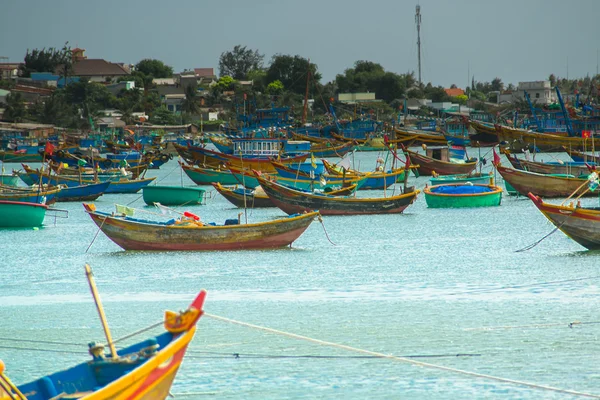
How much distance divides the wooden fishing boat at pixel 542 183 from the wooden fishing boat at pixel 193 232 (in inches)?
498

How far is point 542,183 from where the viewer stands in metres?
31.8

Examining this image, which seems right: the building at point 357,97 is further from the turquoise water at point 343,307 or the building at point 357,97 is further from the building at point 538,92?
the turquoise water at point 343,307

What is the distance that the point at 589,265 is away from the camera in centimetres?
1877

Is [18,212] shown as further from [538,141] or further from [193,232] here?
[538,141]

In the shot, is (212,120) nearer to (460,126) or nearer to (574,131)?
(460,126)

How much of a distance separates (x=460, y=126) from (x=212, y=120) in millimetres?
35264

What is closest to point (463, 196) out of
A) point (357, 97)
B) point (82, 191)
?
point (82, 191)

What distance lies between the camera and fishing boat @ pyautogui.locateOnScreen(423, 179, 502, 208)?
31.9 meters

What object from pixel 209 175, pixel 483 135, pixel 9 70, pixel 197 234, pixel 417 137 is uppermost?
pixel 9 70

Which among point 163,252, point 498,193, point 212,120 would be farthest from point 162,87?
point 163,252

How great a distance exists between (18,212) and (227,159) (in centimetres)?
2237

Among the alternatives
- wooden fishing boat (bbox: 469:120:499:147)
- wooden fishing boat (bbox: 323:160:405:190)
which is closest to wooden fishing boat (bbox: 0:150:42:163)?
wooden fishing boat (bbox: 469:120:499:147)

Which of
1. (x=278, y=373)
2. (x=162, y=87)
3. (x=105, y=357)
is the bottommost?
(x=278, y=373)

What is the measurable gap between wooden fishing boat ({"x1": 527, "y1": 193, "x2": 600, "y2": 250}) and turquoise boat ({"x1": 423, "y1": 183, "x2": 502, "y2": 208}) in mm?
12500
